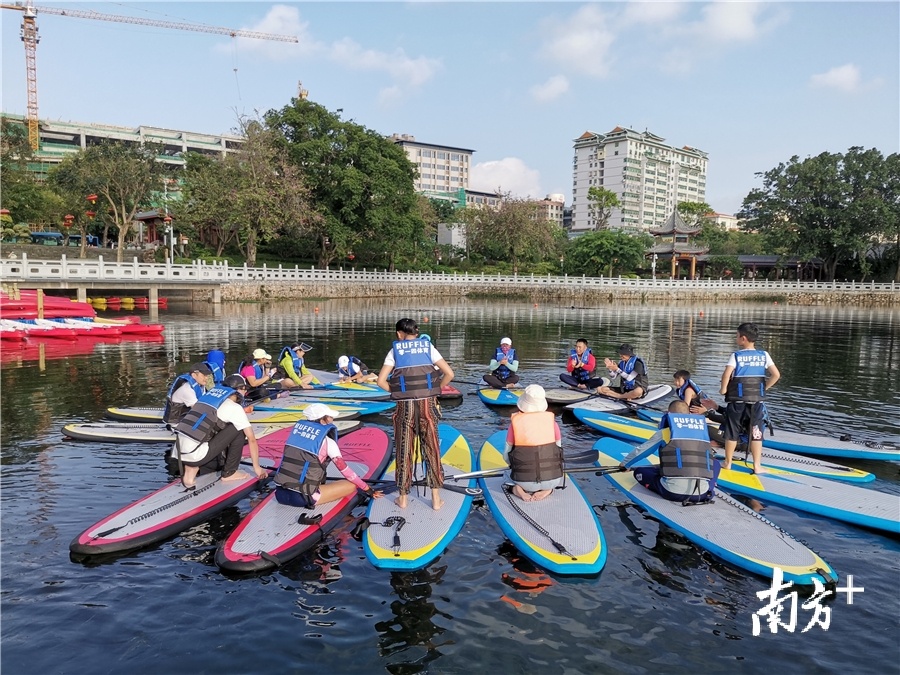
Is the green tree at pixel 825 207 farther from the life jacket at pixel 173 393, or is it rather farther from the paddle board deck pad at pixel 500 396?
the life jacket at pixel 173 393

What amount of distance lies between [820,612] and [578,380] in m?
10.3

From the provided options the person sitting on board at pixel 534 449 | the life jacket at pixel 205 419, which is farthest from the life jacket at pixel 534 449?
the life jacket at pixel 205 419

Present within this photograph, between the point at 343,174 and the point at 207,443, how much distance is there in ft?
162

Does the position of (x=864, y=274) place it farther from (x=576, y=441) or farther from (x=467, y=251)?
(x=576, y=441)

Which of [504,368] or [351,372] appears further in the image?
[351,372]

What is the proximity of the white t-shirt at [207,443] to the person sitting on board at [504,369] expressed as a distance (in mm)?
8601

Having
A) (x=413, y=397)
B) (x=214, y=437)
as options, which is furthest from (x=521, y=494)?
(x=214, y=437)

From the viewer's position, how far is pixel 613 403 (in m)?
14.2

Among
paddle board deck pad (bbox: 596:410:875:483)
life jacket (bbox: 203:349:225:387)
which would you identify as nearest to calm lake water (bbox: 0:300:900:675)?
paddle board deck pad (bbox: 596:410:875:483)

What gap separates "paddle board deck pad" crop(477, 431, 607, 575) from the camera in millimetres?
6652

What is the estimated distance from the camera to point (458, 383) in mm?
17922

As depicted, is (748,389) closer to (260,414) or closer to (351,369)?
(260,414)

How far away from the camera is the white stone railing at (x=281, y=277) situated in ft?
123

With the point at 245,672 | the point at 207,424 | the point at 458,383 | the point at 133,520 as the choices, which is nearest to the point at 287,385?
the point at 458,383
